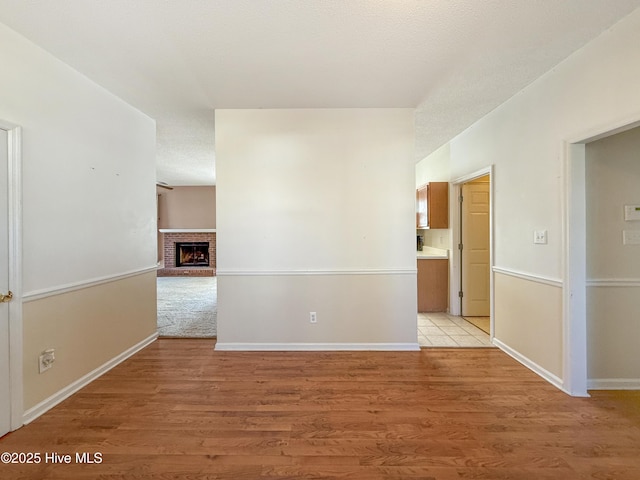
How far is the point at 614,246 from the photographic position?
7.08 feet

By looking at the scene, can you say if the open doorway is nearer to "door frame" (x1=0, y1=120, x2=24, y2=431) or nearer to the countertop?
the countertop

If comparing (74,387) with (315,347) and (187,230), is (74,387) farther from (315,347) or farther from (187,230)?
(187,230)

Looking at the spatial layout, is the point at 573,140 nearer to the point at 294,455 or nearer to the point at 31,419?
the point at 294,455

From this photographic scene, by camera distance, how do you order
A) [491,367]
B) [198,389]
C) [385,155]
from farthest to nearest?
[385,155]
[491,367]
[198,389]

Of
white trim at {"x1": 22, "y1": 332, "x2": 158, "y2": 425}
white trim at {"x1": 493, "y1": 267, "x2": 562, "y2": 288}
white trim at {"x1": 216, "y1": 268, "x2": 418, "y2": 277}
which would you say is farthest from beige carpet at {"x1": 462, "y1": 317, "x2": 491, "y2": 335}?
white trim at {"x1": 22, "y1": 332, "x2": 158, "y2": 425}

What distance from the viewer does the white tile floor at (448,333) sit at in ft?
10.3

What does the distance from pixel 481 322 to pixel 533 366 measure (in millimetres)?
1379

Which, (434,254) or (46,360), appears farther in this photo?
(434,254)

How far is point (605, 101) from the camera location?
1876 mm

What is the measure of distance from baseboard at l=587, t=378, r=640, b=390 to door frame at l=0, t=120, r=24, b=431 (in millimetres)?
4154

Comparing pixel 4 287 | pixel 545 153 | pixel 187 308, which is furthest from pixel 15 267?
pixel 545 153

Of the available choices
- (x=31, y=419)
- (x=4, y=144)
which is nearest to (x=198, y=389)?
(x=31, y=419)

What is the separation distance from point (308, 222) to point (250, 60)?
1.52 m

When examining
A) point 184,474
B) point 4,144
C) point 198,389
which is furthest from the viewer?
point 198,389
